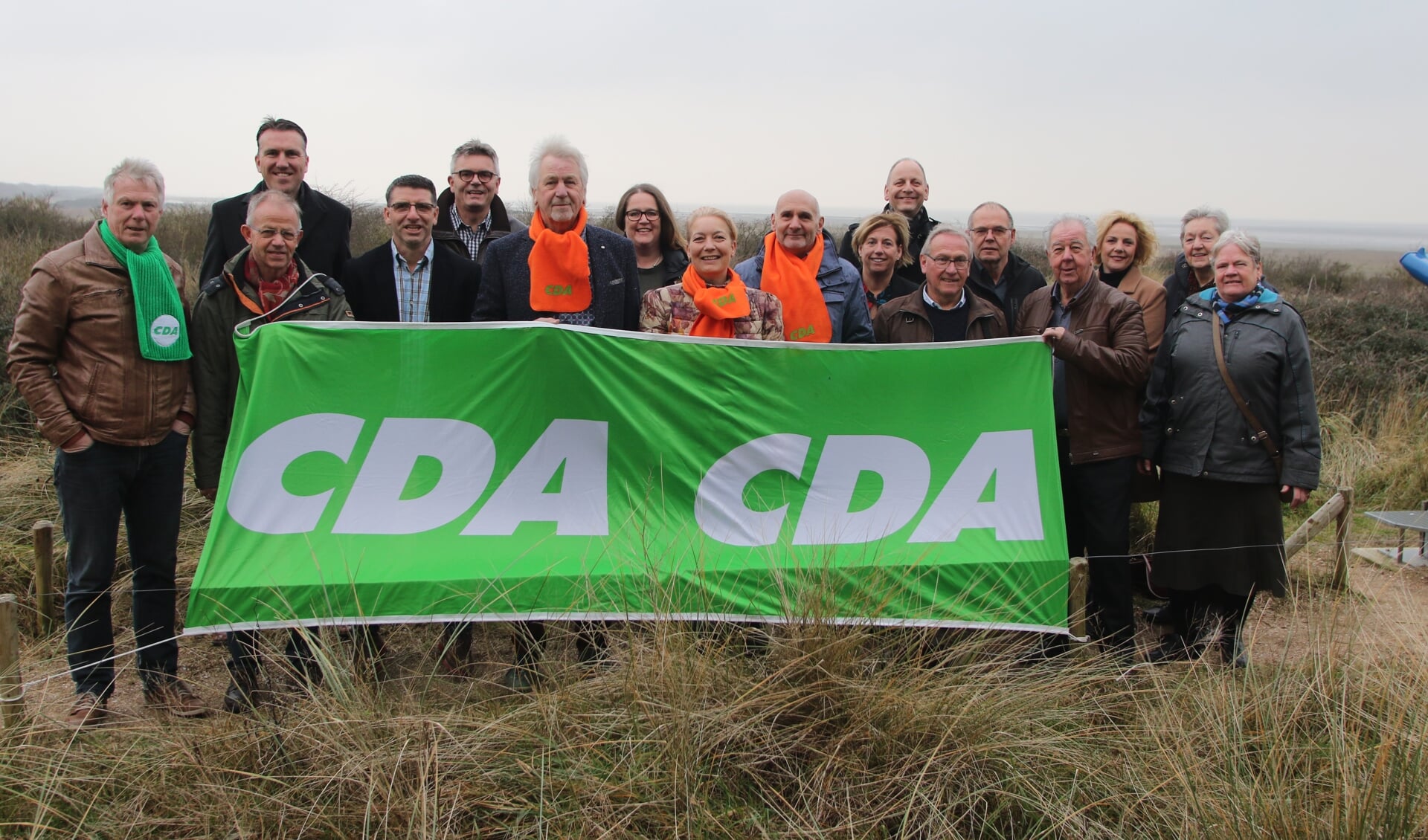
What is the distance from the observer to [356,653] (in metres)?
4.09

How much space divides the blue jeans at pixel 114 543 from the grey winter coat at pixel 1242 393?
4399 millimetres

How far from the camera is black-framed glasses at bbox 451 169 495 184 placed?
5789 mm

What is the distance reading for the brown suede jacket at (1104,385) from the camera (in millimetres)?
4770

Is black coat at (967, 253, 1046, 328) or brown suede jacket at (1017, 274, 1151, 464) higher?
black coat at (967, 253, 1046, 328)

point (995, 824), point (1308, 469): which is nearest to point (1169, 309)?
point (1308, 469)

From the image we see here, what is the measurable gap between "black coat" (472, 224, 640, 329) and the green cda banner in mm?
457

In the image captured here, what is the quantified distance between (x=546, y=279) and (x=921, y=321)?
5.96 feet

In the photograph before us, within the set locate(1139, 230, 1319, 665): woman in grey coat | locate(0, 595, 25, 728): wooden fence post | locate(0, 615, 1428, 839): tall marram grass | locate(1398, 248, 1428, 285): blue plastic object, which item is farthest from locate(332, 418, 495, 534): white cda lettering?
locate(1398, 248, 1428, 285): blue plastic object

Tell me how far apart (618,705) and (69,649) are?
2415 mm

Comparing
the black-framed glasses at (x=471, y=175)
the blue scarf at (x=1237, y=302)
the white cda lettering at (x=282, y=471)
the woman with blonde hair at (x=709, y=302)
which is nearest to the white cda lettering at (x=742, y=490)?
the woman with blonde hair at (x=709, y=302)

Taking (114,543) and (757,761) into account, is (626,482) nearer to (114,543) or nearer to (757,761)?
(757,761)

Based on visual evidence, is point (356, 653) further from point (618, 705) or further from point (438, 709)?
point (618, 705)

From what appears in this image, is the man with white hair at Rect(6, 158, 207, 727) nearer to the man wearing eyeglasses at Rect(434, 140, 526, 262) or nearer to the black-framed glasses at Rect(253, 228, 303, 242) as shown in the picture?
the black-framed glasses at Rect(253, 228, 303, 242)

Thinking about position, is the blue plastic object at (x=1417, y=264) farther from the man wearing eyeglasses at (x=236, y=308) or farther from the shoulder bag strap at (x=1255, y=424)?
the man wearing eyeglasses at (x=236, y=308)
